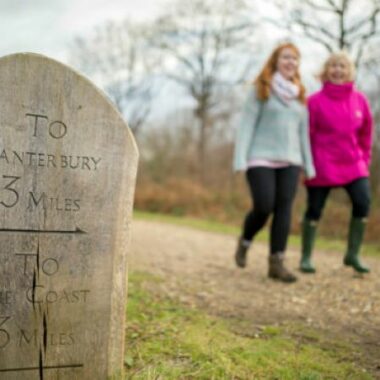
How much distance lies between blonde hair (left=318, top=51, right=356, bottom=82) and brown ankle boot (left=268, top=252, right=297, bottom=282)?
1704mm

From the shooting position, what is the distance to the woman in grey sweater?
15.4ft

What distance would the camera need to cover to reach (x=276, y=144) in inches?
186

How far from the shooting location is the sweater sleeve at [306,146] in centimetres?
483

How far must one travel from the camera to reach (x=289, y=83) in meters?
4.79

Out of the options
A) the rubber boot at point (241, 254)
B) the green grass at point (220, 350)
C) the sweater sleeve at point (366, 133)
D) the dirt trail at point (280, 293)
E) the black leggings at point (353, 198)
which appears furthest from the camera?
the rubber boot at point (241, 254)

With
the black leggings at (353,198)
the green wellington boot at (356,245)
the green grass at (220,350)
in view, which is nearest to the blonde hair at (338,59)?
the black leggings at (353,198)

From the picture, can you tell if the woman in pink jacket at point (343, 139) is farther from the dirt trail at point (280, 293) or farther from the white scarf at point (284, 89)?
the dirt trail at point (280, 293)

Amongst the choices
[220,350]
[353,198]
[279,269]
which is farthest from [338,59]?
[220,350]

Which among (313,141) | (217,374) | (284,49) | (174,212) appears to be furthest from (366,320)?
(174,212)

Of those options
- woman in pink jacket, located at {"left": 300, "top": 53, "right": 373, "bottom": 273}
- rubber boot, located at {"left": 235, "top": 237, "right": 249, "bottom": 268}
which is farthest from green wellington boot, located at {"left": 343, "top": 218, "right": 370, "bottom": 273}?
rubber boot, located at {"left": 235, "top": 237, "right": 249, "bottom": 268}

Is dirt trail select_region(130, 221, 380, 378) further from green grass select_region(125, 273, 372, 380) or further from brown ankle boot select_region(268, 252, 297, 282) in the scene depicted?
green grass select_region(125, 273, 372, 380)

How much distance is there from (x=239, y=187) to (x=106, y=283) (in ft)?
67.6

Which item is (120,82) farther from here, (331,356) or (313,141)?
(331,356)

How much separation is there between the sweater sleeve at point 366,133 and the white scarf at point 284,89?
79cm
